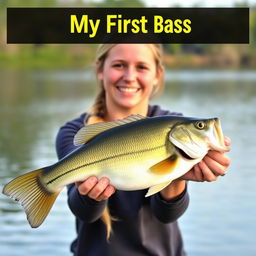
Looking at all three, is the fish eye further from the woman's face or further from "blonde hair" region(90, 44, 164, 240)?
"blonde hair" region(90, 44, 164, 240)

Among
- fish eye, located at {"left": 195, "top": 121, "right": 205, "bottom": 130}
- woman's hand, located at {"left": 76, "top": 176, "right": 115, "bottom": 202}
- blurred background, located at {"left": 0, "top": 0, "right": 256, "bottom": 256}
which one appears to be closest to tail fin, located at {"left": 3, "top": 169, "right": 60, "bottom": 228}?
woman's hand, located at {"left": 76, "top": 176, "right": 115, "bottom": 202}

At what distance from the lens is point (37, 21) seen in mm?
66938

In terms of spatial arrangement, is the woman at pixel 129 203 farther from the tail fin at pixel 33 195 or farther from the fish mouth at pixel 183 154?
the fish mouth at pixel 183 154

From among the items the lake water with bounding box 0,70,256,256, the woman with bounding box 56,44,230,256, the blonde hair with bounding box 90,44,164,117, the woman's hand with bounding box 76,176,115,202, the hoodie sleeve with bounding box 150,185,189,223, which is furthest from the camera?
the lake water with bounding box 0,70,256,256

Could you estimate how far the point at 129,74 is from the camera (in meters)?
3.96

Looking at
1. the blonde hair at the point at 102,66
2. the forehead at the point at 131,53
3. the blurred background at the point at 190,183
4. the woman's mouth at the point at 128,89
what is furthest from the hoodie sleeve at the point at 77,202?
the blurred background at the point at 190,183

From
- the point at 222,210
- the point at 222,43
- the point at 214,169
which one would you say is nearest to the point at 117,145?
the point at 214,169

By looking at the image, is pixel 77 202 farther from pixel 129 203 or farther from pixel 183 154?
pixel 183 154

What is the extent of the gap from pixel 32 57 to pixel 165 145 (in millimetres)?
72605

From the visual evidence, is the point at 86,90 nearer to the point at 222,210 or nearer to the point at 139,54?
the point at 222,210

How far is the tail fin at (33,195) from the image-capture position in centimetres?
310

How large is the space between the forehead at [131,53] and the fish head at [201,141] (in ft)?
4.07

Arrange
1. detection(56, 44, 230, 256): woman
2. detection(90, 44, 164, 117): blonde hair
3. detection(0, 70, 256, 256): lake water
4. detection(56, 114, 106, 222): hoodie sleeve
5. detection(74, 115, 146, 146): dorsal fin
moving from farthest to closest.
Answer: detection(0, 70, 256, 256): lake water < detection(90, 44, 164, 117): blonde hair < detection(56, 44, 230, 256): woman < detection(56, 114, 106, 222): hoodie sleeve < detection(74, 115, 146, 146): dorsal fin

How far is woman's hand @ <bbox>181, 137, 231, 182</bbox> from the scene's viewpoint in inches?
115
